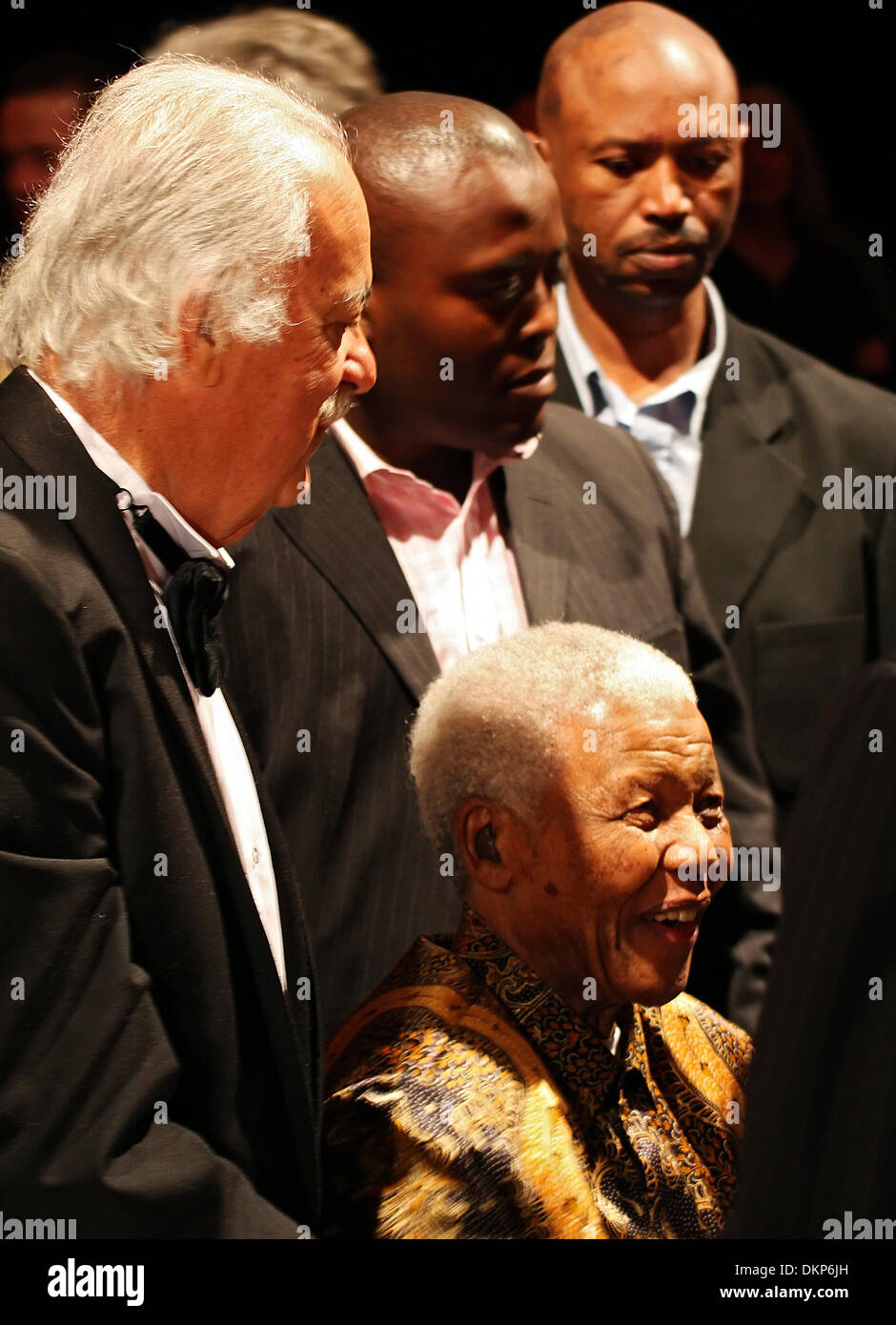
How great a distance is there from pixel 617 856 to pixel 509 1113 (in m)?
0.33

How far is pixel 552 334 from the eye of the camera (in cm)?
254

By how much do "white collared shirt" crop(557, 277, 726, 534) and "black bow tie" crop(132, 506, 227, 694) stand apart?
1364 mm

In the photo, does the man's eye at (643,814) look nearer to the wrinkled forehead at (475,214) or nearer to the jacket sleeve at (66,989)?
the jacket sleeve at (66,989)

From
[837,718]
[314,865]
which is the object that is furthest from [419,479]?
[837,718]

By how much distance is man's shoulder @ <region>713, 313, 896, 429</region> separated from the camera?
10.6 feet

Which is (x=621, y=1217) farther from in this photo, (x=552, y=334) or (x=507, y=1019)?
(x=552, y=334)

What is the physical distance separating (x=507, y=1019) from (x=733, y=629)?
1.08 metres

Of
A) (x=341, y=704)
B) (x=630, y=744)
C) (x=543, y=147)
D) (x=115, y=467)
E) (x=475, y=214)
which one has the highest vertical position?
(x=543, y=147)

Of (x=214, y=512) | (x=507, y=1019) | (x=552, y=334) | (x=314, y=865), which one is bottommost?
(x=507, y=1019)

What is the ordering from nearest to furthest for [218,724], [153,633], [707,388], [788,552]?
[153,633]
[218,724]
[788,552]
[707,388]

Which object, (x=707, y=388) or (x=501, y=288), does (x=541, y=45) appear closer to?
(x=707, y=388)

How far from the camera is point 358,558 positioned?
2510 mm

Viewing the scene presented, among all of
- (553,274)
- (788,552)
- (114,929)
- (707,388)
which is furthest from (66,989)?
(707,388)

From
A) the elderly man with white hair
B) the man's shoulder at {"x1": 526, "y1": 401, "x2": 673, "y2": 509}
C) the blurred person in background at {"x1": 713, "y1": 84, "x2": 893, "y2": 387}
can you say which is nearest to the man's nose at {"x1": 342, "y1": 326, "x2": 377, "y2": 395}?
the elderly man with white hair
